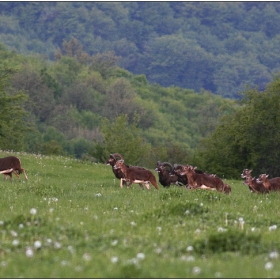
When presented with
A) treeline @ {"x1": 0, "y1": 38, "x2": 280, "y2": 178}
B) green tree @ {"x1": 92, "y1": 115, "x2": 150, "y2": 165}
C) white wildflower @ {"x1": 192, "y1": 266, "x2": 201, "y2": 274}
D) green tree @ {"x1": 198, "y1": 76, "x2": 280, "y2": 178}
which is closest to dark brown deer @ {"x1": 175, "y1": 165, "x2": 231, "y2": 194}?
white wildflower @ {"x1": 192, "y1": 266, "x2": 201, "y2": 274}

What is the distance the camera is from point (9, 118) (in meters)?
71.2

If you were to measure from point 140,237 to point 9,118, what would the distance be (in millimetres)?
61102

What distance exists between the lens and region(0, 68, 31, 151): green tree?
7025cm

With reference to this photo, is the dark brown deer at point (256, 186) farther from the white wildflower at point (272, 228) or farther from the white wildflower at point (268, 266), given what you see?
the white wildflower at point (268, 266)

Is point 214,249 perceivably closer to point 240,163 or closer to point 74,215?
point 74,215

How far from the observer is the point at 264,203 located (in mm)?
17531

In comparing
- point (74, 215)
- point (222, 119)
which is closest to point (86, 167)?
point (74, 215)

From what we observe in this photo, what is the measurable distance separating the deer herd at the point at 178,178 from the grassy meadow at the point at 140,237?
4479 mm

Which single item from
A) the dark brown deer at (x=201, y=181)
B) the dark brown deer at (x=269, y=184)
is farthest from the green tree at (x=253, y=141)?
the dark brown deer at (x=269, y=184)

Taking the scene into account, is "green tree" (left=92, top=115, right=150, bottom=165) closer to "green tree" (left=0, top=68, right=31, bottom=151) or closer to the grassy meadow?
"green tree" (left=0, top=68, right=31, bottom=151)

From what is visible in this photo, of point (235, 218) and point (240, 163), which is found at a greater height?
point (235, 218)

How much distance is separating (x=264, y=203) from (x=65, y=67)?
16503 centimetres

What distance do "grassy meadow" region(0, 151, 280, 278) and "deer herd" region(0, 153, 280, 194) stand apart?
4479mm

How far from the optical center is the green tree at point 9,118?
70250mm
